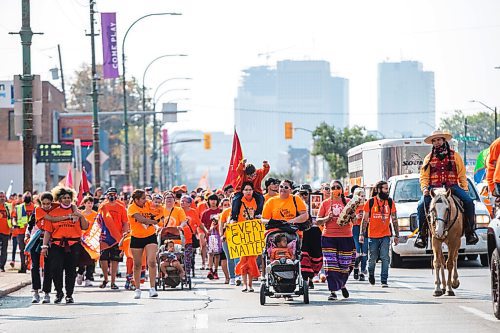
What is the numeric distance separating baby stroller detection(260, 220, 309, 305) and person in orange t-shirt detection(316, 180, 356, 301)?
0.74m

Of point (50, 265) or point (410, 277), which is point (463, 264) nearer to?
point (410, 277)

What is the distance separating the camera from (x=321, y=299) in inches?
784

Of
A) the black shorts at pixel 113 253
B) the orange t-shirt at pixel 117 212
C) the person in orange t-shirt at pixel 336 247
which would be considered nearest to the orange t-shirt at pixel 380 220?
the person in orange t-shirt at pixel 336 247

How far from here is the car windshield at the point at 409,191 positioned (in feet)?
93.4

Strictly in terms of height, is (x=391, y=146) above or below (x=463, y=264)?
→ above

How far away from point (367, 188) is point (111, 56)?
78.2ft

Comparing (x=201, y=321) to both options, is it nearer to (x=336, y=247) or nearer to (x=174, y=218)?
(x=336, y=247)

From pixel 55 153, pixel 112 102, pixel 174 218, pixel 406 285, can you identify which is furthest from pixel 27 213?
pixel 112 102

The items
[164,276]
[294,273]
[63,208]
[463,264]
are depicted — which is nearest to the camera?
[294,273]

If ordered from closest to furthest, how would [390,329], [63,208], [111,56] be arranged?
[390,329] < [63,208] < [111,56]

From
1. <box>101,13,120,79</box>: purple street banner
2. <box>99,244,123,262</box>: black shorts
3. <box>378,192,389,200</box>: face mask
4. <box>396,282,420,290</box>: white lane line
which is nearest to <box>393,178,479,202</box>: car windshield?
<box>396,282,420,290</box>: white lane line

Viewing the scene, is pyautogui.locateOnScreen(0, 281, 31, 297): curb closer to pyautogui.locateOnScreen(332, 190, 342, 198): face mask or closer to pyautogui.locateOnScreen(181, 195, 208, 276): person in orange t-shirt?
pyautogui.locateOnScreen(181, 195, 208, 276): person in orange t-shirt

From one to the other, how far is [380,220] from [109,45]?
36.2 m

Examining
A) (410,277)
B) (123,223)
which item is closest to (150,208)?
(123,223)
